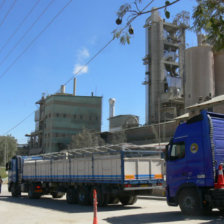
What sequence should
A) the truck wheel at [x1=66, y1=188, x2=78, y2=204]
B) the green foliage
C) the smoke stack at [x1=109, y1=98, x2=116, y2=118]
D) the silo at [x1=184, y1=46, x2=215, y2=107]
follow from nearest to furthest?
the truck wheel at [x1=66, y1=188, x2=78, y2=204], the silo at [x1=184, y1=46, x2=215, y2=107], the green foliage, the smoke stack at [x1=109, y1=98, x2=116, y2=118]

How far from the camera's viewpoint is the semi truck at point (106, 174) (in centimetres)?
1492

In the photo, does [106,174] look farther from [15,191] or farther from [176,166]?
[15,191]

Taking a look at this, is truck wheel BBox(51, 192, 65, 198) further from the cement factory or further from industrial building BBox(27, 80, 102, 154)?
industrial building BBox(27, 80, 102, 154)

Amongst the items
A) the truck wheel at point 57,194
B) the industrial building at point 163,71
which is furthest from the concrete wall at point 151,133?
the truck wheel at point 57,194

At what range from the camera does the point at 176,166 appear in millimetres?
12273

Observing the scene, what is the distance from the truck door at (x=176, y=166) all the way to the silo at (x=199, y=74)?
49665 mm

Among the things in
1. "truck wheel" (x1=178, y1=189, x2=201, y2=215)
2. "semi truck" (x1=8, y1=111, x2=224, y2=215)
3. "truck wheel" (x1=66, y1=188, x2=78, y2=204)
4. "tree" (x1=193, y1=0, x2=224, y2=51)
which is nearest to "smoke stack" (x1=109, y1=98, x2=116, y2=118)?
"semi truck" (x1=8, y1=111, x2=224, y2=215)

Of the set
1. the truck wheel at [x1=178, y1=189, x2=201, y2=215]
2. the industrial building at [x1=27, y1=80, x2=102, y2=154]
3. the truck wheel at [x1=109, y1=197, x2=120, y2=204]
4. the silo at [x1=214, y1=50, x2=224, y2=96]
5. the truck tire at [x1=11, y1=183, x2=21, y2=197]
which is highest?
the silo at [x1=214, y1=50, x2=224, y2=96]

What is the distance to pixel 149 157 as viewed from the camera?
1619 centimetres

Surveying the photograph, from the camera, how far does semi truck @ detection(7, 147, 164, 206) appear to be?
1492 centimetres

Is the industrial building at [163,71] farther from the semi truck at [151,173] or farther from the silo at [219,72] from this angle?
the semi truck at [151,173]

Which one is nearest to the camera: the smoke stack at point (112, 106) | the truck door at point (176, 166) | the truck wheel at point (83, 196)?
the truck door at point (176, 166)

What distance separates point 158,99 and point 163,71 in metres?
7.12

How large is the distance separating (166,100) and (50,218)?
5668cm
